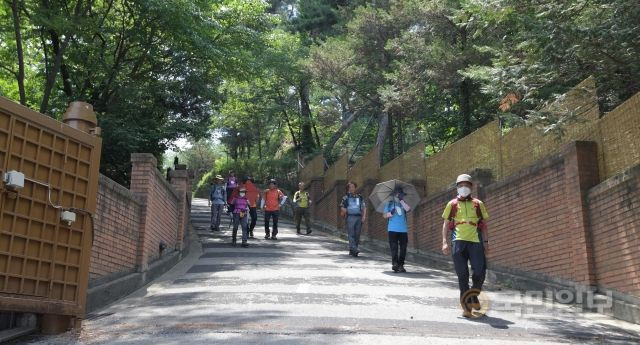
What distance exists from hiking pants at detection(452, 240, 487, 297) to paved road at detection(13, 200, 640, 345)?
0.41m

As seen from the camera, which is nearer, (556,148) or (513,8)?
(513,8)

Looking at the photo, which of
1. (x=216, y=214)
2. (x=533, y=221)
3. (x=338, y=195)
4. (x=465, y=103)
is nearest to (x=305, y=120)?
(x=338, y=195)

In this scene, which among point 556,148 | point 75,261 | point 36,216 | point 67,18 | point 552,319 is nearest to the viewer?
point 36,216

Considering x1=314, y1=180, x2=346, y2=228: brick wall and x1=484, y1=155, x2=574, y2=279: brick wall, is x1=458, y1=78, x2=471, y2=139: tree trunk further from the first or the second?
x1=314, y1=180, x2=346, y2=228: brick wall

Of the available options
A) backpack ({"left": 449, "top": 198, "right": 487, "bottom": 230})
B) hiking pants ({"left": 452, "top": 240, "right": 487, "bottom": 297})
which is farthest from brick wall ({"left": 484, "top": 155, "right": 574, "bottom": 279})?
hiking pants ({"left": 452, "top": 240, "right": 487, "bottom": 297})

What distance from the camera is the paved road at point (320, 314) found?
17.7ft

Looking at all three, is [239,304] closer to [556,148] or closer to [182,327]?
[182,327]

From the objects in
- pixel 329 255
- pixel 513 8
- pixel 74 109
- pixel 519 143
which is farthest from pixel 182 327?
pixel 329 255

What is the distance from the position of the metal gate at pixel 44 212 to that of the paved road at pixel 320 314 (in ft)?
1.72

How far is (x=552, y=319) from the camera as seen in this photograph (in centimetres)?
670

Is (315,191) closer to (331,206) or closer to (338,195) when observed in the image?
(331,206)

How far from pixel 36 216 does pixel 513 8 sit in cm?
663

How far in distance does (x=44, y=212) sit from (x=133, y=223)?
11.4 ft

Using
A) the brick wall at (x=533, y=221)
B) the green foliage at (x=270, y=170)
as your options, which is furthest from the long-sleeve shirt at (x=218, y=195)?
the green foliage at (x=270, y=170)
